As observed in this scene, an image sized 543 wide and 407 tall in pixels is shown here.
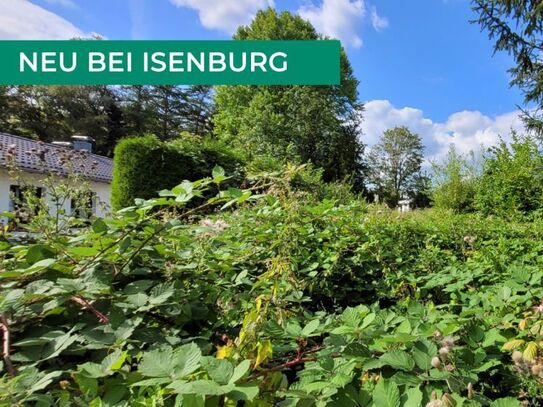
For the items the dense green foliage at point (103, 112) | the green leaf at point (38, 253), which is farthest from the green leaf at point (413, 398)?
the dense green foliage at point (103, 112)

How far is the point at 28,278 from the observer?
2.98 feet

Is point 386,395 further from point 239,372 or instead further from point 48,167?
point 48,167

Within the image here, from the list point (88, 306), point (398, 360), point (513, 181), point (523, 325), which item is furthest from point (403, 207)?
point (88, 306)

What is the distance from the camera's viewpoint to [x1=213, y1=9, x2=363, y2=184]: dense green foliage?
66.1 feet

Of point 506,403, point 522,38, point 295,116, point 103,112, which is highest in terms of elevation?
point 103,112

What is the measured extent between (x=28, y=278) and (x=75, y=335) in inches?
11.1

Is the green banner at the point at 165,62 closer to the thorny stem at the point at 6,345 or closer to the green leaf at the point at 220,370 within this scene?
the thorny stem at the point at 6,345

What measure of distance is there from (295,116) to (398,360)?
2094cm

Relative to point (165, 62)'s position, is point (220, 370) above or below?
below

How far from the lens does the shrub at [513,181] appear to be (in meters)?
9.64

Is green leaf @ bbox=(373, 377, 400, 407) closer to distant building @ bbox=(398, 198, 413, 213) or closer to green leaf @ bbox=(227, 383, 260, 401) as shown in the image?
green leaf @ bbox=(227, 383, 260, 401)

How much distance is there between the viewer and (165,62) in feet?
25.4

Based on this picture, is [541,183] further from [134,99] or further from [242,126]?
[134,99]

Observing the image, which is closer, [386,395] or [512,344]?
[386,395]
